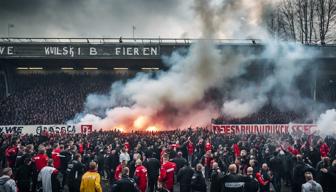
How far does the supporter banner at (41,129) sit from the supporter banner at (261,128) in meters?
10.3

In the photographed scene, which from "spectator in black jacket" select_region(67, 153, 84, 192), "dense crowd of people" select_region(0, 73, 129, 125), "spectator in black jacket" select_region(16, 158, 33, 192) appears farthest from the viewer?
"dense crowd of people" select_region(0, 73, 129, 125)

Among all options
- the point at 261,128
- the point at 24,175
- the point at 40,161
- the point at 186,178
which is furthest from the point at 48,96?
the point at 186,178

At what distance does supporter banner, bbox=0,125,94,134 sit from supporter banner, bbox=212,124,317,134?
33.7 feet

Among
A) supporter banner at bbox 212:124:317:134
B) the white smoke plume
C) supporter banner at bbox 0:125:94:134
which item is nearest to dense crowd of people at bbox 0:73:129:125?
supporter banner at bbox 0:125:94:134

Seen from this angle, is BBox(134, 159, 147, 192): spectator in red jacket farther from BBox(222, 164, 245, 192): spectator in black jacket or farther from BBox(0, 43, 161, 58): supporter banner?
BBox(0, 43, 161, 58): supporter banner

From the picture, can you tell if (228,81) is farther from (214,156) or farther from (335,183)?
(335,183)

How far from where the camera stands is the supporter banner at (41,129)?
103ft

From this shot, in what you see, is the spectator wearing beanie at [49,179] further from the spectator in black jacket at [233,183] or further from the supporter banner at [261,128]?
the supporter banner at [261,128]

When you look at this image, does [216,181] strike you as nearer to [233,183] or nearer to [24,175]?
[233,183]

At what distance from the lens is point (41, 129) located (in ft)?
105

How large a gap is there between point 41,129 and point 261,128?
56.8 feet

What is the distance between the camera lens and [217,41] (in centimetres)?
3366

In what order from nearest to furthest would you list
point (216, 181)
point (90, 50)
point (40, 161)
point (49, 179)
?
point (216, 181)
point (49, 179)
point (40, 161)
point (90, 50)

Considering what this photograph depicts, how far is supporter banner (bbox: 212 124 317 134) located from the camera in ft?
99.3
